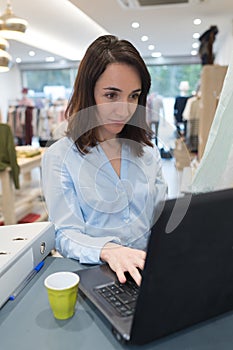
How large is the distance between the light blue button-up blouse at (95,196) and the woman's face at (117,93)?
0.37 ft

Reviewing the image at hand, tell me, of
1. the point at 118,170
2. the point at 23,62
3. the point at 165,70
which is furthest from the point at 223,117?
the point at 23,62

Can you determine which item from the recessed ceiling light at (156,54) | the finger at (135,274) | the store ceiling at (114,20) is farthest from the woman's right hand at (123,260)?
the recessed ceiling light at (156,54)

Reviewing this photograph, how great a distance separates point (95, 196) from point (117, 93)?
0.29 m

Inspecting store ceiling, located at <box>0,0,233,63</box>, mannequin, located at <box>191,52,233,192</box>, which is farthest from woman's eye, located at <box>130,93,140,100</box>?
store ceiling, located at <box>0,0,233,63</box>

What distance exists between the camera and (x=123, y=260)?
73 cm

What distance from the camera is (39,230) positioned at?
79 cm

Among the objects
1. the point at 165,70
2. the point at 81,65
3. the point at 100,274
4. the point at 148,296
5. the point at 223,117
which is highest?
the point at 165,70

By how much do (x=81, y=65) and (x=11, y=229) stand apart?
19.7 inches

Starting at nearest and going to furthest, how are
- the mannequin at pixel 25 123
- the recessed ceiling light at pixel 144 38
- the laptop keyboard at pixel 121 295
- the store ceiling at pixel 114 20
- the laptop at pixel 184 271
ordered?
the laptop at pixel 184 271 < the laptop keyboard at pixel 121 295 < the store ceiling at pixel 114 20 < the recessed ceiling light at pixel 144 38 < the mannequin at pixel 25 123

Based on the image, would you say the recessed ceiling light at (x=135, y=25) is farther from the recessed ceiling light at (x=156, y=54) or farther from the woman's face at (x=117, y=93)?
the woman's face at (x=117, y=93)

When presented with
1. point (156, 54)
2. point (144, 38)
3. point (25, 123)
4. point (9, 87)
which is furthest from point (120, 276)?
point (9, 87)

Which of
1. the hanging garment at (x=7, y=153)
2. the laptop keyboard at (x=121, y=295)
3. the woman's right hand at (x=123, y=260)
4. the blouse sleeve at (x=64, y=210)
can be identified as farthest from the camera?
the hanging garment at (x=7, y=153)

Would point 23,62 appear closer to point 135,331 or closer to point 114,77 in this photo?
point 114,77

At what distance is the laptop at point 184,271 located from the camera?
1.33ft
